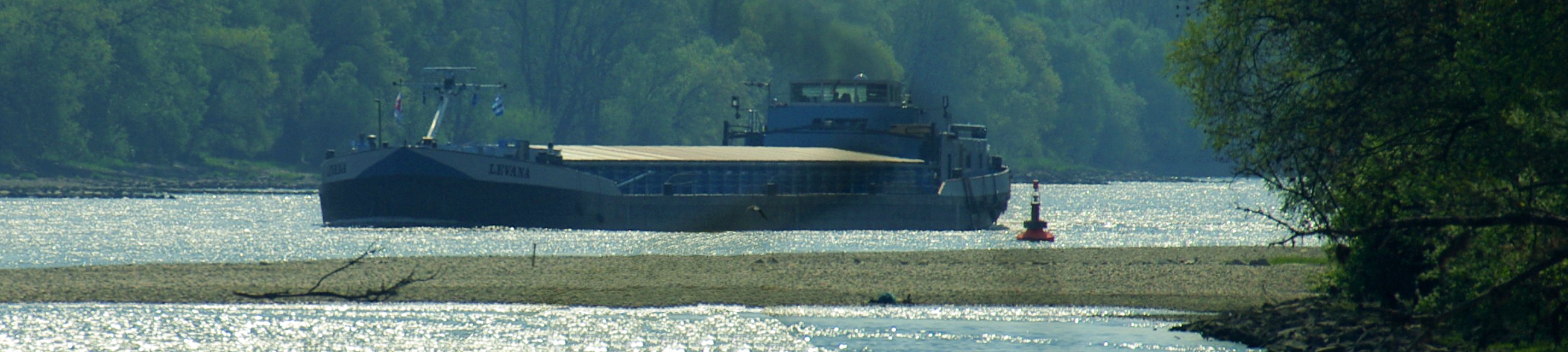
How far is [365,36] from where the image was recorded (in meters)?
126

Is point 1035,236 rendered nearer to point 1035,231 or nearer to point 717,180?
point 1035,231

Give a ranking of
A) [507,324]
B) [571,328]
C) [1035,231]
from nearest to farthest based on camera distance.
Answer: [571,328]
[507,324]
[1035,231]

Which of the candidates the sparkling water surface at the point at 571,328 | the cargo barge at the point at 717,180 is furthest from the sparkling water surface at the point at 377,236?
the sparkling water surface at the point at 571,328

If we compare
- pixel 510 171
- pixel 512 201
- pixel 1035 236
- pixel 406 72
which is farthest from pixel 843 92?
pixel 406 72

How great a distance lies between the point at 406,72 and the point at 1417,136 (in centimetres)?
11290

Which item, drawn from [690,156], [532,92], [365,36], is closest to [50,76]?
[365,36]

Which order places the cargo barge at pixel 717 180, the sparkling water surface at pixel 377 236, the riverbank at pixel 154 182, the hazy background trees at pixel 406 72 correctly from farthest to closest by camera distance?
the hazy background trees at pixel 406 72
the riverbank at pixel 154 182
the cargo barge at pixel 717 180
the sparkling water surface at pixel 377 236

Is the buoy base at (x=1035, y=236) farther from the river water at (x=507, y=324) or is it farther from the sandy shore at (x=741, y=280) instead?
the sandy shore at (x=741, y=280)

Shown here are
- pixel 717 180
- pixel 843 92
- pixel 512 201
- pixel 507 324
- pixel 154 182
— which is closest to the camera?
pixel 507 324

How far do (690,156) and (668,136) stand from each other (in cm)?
6600

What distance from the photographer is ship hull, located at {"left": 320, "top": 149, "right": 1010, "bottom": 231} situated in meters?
59.6

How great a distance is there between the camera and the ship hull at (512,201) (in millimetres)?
59625

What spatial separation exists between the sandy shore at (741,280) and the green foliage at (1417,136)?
4630 millimetres

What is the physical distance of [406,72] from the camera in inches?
5103
